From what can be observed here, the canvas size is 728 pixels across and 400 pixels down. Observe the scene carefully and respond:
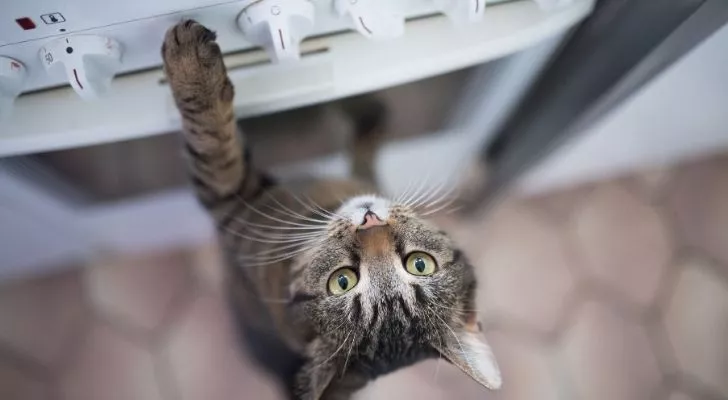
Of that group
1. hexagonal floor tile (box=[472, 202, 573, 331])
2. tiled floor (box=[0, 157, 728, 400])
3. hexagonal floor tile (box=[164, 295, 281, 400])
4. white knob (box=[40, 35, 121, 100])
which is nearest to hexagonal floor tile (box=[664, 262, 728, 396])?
tiled floor (box=[0, 157, 728, 400])

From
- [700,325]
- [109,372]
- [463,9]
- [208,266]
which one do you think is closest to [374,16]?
[463,9]

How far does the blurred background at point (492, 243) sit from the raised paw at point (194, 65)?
0.43ft

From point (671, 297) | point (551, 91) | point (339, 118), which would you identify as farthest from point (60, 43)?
point (671, 297)

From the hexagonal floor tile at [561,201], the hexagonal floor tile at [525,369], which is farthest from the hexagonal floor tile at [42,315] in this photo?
the hexagonal floor tile at [561,201]

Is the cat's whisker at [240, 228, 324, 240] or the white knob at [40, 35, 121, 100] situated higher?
the white knob at [40, 35, 121, 100]

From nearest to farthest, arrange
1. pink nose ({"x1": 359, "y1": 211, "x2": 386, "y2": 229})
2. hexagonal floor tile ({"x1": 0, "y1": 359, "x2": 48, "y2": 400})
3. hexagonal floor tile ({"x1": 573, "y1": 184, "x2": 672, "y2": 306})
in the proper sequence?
pink nose ({"x1": 359, "y1": 211, "x2": 386, "y2": 229}) < hexagonal floor tile ({"x1": 0, "y1": 359, "x2": 48, "y2": 400}) < hexagonal floor tile ({"x1": 573, "y1": 184, "x2": 672, "y2": 306})

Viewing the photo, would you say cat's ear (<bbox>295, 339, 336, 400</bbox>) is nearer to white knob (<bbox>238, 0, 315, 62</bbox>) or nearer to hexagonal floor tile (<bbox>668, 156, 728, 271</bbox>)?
white knob (<bbox>238, 0, 315, 62</bbox>)

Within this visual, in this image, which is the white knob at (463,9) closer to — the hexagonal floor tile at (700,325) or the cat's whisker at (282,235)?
the cat's whisker at (282,235)

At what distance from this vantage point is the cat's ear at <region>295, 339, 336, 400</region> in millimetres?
651

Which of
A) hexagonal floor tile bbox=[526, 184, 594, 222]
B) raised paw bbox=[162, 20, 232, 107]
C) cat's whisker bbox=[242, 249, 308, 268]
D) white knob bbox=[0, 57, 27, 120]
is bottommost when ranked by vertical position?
cat's whisker bbox=[242, 249, 308, 268]

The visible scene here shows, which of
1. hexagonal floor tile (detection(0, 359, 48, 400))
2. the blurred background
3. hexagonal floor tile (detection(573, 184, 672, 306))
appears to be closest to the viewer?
the blurred background

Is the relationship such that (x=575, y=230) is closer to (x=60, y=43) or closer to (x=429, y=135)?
(x=429, y=135)

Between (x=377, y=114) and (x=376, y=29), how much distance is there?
0.38 meters

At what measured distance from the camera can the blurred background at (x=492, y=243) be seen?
76 cm
